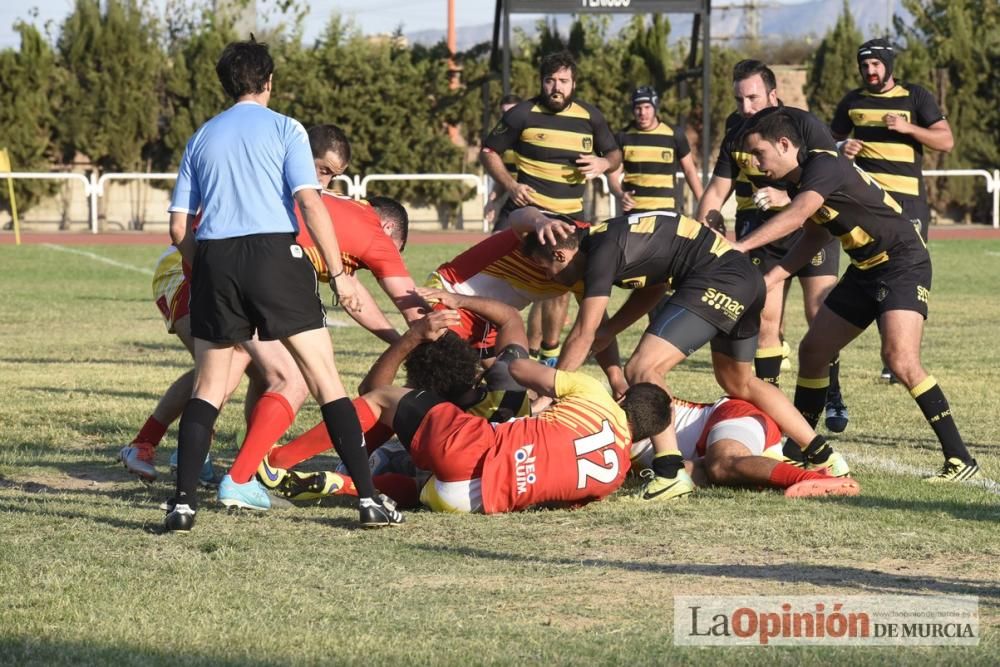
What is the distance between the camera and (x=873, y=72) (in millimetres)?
9047

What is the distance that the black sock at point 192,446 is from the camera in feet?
18.5

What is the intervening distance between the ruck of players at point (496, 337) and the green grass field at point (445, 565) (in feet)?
0.61

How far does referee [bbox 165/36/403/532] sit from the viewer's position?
219 inches

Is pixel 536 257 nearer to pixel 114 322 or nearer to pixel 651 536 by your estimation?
pixel 651 536

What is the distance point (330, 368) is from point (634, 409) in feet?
4.33

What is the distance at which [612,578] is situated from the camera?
500 cm

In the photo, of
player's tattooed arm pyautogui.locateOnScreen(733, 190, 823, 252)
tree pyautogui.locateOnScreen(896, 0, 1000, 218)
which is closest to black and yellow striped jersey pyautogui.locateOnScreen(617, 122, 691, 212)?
player's tattooed arm pyautogui.locateOnScreen(733, 190, 823, 252)

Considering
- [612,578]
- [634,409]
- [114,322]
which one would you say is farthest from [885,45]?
[114,322]

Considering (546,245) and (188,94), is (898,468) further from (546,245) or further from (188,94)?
(188,94)

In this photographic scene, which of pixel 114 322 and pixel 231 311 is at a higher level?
pixel 231 311

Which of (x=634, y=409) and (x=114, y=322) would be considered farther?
(x=114, y=322)

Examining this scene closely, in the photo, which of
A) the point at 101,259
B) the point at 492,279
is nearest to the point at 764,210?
the point at 492,279

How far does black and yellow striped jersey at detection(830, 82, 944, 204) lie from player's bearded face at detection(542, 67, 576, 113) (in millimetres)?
2180

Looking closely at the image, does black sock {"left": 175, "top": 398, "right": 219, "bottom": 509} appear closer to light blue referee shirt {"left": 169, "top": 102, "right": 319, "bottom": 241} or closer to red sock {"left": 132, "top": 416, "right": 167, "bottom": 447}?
light blue referee shirt {"left": 169, "top": 102, "right": 319, "bottom": 241}
